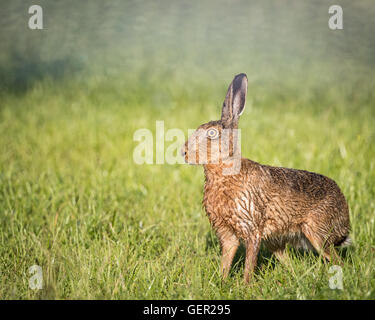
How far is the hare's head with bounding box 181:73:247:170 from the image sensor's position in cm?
347

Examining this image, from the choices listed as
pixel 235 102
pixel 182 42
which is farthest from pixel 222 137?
pixel 182 42

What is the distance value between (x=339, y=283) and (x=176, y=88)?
628 cm

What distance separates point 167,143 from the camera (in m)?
7.06

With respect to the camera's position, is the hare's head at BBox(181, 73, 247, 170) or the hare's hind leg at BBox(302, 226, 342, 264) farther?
the hare's hind leg at BBox(302, 226, 342, 264)

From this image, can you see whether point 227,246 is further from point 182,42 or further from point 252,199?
point 182,42

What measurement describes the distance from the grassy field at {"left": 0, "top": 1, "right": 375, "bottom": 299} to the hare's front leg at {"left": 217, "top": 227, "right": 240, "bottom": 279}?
0.10 metres

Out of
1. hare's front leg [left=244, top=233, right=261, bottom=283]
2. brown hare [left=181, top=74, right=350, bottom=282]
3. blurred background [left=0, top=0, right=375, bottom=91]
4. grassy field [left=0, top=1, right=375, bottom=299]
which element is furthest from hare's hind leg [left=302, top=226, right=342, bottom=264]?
blurred background [left=0, top=0, right=375, bottom=91]

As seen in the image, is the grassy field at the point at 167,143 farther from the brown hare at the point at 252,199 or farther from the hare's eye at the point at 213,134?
the hare's eye at the point at 213,134

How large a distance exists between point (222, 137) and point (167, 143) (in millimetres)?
3630

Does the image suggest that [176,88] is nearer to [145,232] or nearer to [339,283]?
[145,232]

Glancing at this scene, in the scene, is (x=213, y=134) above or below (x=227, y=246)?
above

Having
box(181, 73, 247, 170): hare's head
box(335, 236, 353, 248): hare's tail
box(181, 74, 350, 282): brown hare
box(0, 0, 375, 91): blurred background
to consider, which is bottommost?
box(335, 236, 353, 248): hare's tail

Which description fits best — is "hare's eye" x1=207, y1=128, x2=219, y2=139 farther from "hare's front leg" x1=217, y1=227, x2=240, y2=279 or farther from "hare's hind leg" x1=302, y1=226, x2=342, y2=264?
"hare's hind leg" x1=302, y1=226, x2=342, y2=264

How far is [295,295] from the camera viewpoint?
3.13 metres
